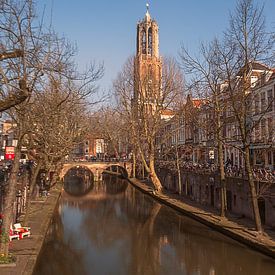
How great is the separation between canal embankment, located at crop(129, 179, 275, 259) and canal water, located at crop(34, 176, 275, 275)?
37 cm

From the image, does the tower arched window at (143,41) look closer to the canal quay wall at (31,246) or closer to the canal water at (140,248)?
the canal water at (140,248)

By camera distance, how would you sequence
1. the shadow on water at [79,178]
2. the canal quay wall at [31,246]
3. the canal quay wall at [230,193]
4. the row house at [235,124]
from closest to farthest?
the canal quay wall at [31,246] → the row house at [235,124] → the canal quay wall at [230,193] → the shadow on water at [79,178]

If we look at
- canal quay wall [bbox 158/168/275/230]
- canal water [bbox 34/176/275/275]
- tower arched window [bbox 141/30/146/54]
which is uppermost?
tower arched window [bbox 141/30/146/54]

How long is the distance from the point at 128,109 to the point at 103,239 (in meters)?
21.4

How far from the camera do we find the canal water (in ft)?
54.0

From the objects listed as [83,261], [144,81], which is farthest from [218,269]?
[144,81]

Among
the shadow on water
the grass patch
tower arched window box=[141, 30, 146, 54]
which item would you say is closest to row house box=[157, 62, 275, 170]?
the grass patch

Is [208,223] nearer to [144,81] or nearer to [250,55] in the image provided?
[250,55]

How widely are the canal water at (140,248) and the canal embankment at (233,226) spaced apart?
37 centimetres

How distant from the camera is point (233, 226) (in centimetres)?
2139

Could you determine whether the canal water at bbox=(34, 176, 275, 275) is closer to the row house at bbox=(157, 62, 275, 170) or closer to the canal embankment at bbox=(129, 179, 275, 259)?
the canal embankment at bbox=(129, 179, 275, 259)

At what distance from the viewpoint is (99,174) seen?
6656 cm

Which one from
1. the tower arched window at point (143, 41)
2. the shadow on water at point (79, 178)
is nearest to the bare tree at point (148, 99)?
the shadow on water at point (79, 178)

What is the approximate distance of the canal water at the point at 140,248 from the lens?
1645cm
